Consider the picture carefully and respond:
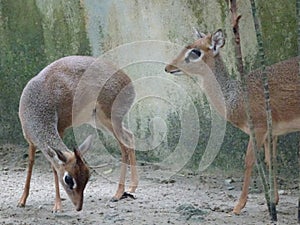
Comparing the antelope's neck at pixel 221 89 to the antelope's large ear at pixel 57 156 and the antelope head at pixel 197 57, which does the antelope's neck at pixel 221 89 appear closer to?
the antelope head at pixel 197 57

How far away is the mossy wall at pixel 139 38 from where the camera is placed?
5.59 m

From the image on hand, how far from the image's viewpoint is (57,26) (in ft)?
21.5

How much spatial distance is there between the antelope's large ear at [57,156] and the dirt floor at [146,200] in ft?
1.20

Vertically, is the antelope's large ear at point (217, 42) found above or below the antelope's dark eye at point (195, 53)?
above

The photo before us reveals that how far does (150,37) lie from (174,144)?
96 centimetres

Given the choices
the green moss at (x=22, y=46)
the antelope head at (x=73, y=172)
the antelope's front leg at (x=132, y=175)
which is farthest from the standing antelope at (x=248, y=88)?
the green moss at (x=22, y=46)

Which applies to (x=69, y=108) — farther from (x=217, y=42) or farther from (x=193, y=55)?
(x=217, y=42)

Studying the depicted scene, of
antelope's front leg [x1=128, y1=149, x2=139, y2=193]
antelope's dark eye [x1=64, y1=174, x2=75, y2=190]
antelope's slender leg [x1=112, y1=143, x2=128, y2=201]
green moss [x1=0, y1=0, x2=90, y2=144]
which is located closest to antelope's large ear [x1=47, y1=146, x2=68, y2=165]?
antelope's dark eye [x1=64, y1=174, x2=75, y2=190]

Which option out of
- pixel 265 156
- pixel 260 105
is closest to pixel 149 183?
pixel 265 156

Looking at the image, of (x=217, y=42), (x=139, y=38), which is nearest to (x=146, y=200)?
(x=217, y=42)

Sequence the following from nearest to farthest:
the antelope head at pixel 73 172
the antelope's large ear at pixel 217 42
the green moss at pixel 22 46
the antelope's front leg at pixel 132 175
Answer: the antelope head at pixel 73 172, the antelope's large ear at pixel 217 42, the antelope's front leg at pixel 132 175, the green moss at pixel 22 46

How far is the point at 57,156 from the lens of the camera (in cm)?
465

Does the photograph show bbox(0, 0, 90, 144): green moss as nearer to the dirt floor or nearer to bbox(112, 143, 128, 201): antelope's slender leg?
the dirt floor

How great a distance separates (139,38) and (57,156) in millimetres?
1865
